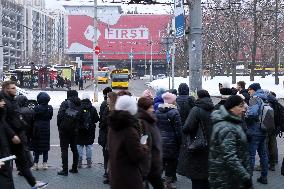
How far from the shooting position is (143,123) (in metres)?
6.68

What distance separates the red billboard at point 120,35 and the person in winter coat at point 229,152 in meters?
96.3

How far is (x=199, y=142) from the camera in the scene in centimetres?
736

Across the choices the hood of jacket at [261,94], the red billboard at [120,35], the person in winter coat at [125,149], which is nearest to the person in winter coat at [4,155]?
the person in winter coat at [125,149]

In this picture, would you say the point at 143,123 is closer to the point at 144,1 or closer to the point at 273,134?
the point at 273,134

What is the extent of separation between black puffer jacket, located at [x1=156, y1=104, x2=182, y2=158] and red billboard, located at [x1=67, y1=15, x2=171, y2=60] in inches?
3676

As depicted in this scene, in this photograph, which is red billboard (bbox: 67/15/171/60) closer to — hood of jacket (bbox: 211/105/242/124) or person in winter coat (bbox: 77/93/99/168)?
person in winter coat (bbox: 77/93/99/168)

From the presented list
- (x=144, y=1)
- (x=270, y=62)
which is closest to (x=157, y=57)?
(x=270, y=62)

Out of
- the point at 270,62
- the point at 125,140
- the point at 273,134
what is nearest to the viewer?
the point at 125,140

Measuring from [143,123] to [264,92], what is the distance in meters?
4.07

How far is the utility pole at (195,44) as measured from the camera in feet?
36.8

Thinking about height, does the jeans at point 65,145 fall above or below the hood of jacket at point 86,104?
below

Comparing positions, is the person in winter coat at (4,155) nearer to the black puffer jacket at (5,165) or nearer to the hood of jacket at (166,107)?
the black puffer jacket at (5,165)

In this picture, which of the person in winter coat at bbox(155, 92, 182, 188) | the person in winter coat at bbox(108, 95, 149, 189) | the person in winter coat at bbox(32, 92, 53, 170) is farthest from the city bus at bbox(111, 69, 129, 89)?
the person in winter coat at bbox(108, 95, 149, 189)

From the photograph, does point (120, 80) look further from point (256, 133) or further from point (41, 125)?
point (256, 133)
